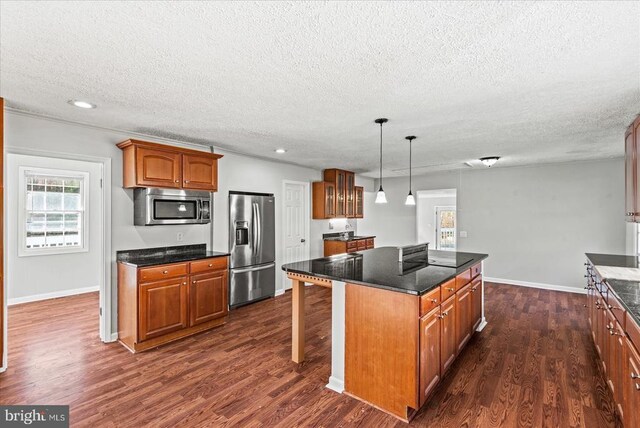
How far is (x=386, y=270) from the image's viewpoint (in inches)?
109

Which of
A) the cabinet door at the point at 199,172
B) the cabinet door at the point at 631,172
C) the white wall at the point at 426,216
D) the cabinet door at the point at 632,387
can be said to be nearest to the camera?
the cabinet door at the point at 632,387

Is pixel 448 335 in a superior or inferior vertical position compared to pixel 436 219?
inferior

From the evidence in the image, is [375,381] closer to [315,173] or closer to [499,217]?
[315,173]

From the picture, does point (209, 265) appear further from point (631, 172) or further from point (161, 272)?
point (631, 172)

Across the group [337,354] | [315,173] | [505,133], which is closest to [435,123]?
[505,133]

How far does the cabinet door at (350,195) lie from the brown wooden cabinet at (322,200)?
548 mm

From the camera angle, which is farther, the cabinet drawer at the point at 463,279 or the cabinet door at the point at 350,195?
the cabinet door at the point at 350,195

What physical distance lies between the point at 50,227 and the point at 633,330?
7.16 metres

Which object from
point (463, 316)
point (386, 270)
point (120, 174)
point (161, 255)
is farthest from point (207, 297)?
point (463, 316)

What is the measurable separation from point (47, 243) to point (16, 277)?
25.2 inches

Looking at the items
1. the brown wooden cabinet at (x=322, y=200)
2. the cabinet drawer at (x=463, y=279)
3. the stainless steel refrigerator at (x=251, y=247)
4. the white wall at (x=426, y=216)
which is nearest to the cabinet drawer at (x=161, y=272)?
the stainless steel refrigerator at (x=251, y=247)

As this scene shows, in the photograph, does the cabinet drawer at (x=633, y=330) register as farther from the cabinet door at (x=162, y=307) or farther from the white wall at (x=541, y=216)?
the white wall at (x=541, y=216)

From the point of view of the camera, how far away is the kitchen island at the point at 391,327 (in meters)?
2.19

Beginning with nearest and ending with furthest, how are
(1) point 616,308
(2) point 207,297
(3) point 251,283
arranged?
(1) point 616,308
(2) point 207,297
(3) point 251,283
